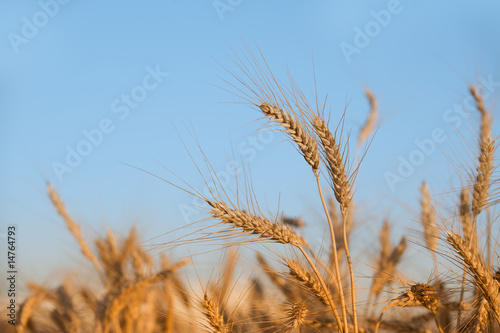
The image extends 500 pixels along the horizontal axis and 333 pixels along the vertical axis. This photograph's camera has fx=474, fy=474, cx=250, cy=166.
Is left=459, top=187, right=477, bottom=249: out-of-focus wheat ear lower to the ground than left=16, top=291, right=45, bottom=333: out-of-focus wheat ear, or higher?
higher

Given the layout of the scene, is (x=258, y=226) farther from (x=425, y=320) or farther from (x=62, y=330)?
(x=62, y=330)

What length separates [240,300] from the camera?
97.3 inches

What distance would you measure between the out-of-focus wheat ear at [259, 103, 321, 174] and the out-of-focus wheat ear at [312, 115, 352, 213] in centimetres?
5

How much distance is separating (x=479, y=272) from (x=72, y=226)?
3.03 m

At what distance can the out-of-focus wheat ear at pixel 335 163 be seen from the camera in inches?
76.0

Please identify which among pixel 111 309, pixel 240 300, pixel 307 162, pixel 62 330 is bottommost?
pixel 62 330

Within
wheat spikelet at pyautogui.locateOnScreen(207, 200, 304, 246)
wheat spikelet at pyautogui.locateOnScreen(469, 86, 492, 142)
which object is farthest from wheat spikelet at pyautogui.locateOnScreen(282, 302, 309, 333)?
wheat spikelet at pyautogui.locateOnScreen(469, 86, 492, 142)

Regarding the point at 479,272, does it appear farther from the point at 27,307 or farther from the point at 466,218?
the point at 27,307

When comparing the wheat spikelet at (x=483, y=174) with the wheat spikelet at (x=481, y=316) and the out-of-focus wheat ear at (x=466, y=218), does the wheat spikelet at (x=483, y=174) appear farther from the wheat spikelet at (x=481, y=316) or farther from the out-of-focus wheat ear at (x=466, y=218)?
the wheat spikelet at (x=481, y=316)

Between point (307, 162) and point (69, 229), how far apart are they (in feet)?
8.42

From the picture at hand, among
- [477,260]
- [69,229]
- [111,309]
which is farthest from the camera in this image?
[69,229]

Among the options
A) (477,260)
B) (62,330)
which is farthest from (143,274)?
(477,260)

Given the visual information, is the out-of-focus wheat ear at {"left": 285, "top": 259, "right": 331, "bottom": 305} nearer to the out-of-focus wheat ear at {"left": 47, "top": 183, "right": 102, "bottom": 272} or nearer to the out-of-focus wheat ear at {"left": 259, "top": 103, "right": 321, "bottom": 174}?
the out-of-focus wheat ear at {"left": 259, "top": 103, "right": 321, "bottom": 174}

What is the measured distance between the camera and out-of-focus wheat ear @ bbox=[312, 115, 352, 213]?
1.93m
